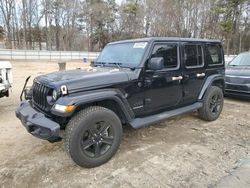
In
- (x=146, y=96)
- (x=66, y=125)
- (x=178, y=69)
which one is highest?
(x=178, y=69)

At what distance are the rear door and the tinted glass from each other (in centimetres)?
22

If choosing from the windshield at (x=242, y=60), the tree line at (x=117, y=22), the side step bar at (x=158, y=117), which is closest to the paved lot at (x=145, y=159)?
the side step bar at (x=158, y=117)

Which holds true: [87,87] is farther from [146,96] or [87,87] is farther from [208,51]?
[208,51]

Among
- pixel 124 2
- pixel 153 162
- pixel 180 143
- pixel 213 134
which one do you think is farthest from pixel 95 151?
pixel 124 2

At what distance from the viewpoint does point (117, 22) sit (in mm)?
41625

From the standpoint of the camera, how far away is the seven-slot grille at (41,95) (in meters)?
3.19

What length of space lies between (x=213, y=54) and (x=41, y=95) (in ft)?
12.2

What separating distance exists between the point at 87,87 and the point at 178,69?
74.8 inches

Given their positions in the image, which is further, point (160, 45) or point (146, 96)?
point (160, 45)

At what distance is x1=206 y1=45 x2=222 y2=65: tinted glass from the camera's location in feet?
16.0

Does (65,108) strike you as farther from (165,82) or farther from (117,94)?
(165,82)

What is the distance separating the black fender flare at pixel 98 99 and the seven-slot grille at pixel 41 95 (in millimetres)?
347

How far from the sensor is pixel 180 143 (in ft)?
13.0

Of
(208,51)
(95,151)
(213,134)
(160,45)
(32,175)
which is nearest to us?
(32,175)
